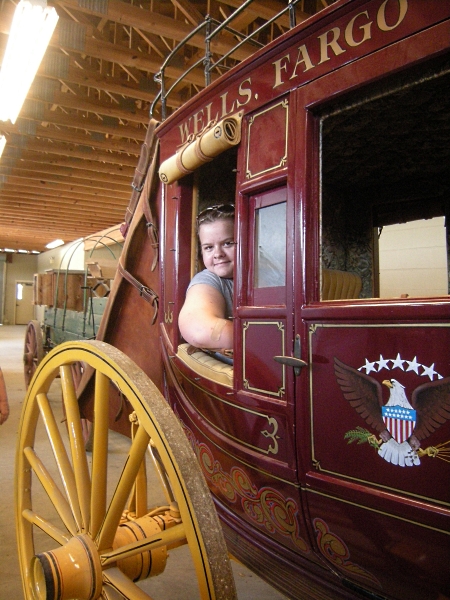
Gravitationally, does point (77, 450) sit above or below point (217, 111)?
below

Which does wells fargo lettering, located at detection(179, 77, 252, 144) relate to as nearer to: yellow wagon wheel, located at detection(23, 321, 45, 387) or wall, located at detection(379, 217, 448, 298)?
wall, located at detection(379, 217, 448, 298)

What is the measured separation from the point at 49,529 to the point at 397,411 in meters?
1.19

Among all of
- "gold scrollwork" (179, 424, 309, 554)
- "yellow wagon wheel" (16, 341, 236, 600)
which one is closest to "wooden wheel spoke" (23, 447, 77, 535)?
"yellow wagon wheel" (16, 341, 236, 600)

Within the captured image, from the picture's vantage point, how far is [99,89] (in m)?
5.21

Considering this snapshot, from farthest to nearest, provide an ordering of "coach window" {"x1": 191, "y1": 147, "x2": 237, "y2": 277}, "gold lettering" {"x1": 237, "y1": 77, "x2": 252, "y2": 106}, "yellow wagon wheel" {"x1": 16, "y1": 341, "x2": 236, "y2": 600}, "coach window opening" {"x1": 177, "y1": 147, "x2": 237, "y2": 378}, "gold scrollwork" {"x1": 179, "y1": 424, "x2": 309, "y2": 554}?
"coach window" {"x1": 191, "y1": 147, "x2": 237, "y2": 277} < "coach window opening" {"x1": 177, "y1": 147, "x2": 237, "y2": 378} < "gold lettering" {"x1": 237, "y1": 77, "x2": 252, "y2": 106} < "gold scrollwork" {"x1": 179, "y1": 424, "x2": 309, "y2": 554} < "yellow wagon wheel" {"x1": 16, "y1": 341, "x2": 236, "y2": 600}

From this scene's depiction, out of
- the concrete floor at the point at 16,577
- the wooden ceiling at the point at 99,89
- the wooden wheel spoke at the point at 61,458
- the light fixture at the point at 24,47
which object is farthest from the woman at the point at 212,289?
the light fixture at the point at 24,47

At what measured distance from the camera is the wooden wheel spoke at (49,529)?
151 cm

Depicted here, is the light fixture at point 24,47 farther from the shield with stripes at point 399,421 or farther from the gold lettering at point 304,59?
the shield with stripes at point 399,421

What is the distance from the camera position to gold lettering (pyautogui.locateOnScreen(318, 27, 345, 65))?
4.62ft

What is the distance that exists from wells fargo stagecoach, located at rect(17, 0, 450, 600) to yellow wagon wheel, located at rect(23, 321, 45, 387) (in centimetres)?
389

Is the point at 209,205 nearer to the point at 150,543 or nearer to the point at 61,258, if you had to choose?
the point at 150,543

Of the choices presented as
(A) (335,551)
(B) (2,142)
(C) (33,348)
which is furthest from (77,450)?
(B) (2,142)

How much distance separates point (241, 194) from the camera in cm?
173

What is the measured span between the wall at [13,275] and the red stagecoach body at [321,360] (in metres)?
21.9
